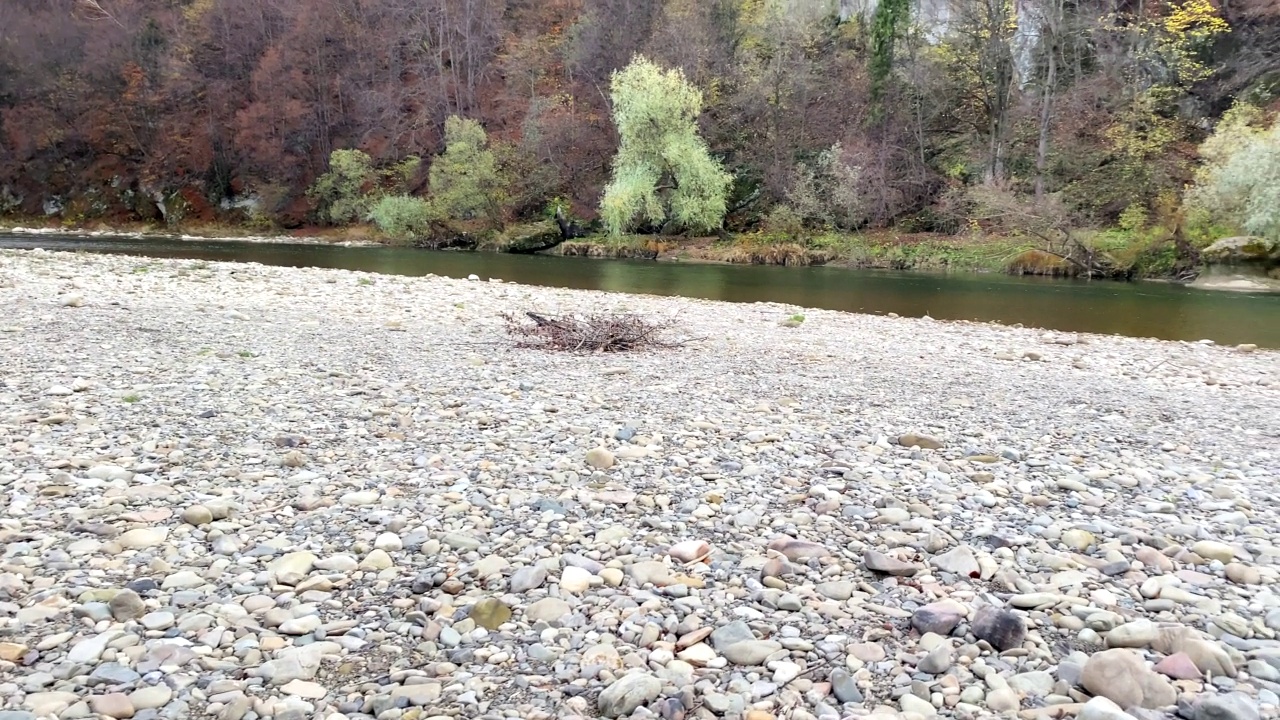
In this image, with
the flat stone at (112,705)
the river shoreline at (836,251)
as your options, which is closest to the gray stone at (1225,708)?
the flat stone at (112,705)

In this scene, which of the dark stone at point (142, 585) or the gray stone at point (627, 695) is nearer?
the gray stone at point (627, 695)

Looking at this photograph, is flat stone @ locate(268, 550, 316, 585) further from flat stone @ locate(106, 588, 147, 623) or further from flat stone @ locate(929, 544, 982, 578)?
flat stone @ locate(929, 544, 982, 578)

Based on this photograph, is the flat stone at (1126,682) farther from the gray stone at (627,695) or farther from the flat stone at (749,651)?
the gray stone at (627,695)

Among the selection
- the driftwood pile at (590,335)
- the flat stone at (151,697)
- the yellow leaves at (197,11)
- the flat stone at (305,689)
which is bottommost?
the flat stone at (305,689)

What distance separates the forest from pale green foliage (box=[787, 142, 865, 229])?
16cm

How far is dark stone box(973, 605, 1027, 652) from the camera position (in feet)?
8.78

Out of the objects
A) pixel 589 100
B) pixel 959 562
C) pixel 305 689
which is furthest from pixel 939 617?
pixel 589 100

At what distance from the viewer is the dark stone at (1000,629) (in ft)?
8.78

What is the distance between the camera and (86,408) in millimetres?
5617

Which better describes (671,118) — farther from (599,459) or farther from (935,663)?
(935,663)

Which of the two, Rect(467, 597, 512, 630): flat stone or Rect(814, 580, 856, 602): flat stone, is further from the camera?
Rect(814, 580, 856, 602): flat stone

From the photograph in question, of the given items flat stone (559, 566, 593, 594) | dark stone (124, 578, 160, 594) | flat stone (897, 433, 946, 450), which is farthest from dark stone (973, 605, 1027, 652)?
dark stone (124, 578, 160, 594)

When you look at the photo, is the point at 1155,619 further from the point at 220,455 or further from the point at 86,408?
the point at 86,408

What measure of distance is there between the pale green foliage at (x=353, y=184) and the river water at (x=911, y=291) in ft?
48.2
